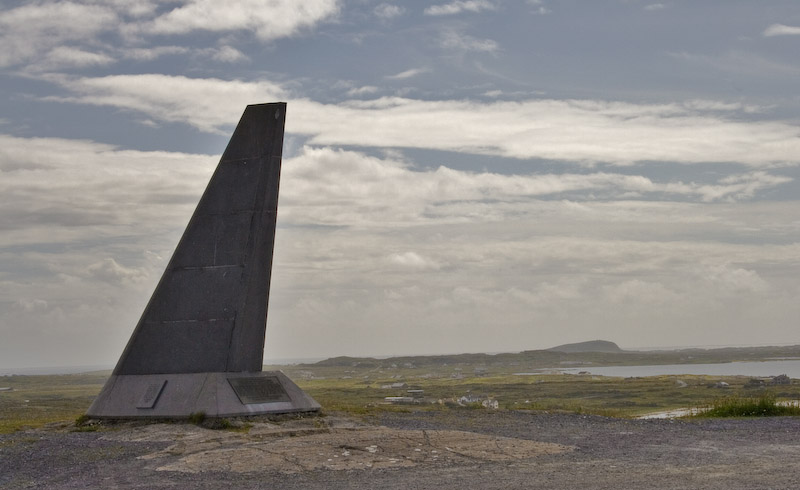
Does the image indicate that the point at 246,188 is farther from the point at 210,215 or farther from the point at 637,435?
the point at 637,435

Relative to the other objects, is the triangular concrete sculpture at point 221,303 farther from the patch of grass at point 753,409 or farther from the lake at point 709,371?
the lake at point 709,371

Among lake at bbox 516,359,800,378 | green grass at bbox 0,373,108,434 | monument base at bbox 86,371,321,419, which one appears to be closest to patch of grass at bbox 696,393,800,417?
monument base at bbox 86,371,321,419

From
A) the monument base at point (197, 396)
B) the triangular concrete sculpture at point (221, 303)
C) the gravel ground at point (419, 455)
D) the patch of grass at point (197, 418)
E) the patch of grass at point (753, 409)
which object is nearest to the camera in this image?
the gravel ground at point (419, 455)

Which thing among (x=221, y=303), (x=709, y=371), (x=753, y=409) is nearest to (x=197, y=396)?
(x=221, y=303)

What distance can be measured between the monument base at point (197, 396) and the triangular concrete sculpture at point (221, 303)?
0.08ft

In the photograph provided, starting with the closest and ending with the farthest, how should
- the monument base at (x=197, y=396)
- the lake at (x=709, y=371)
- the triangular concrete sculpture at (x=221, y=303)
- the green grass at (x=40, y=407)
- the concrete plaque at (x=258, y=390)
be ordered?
1. the monument base at (x=197, y=396)
2. the concrete plaque at (x=258, y=390)
3. the triangular concrete sculpture at (x=221, y=303)
4. the green grass at (x=40, y=407)
5. the lake at (x=709, y=371)

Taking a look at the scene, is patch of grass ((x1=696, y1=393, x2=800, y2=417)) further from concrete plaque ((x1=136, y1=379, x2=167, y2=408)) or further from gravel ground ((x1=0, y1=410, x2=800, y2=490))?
concrete plaque ((x1=136, y1=379, x2=167, y2=408))

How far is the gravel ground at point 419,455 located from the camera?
409 inches

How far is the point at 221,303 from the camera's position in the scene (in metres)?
17.5

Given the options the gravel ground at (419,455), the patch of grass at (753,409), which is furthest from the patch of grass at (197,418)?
the patch of grass at (753,409)

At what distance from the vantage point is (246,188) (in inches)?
709

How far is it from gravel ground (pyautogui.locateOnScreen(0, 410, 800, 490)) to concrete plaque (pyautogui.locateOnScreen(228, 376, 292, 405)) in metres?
0.98

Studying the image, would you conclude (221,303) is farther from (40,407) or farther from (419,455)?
(40,407)

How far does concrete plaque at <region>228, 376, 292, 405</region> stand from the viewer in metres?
16.6
